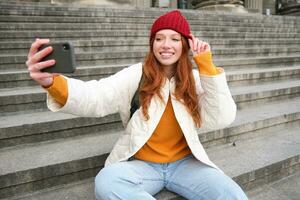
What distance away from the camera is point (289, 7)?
45.5ft

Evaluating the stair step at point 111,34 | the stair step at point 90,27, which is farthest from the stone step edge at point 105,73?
the stair step at point 90,27

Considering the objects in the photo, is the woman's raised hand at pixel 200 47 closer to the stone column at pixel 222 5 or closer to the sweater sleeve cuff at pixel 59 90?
the sweater sleeve cuff at pixel 59 90

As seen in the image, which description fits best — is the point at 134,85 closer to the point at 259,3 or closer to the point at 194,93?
the point at 194,93

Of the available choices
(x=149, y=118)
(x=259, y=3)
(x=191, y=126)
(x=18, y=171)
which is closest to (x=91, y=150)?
(x=18, y=171)

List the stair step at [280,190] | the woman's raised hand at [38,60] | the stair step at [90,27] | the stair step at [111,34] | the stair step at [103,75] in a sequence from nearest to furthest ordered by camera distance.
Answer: the woman's raised hand at [38,60] → the stair step at [280,190] → the stair step at [103,75] → the stair step at [111,34] → the stair step at [90,27]

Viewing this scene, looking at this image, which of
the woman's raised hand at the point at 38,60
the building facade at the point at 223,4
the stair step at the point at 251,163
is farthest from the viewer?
the building facade at the point at 223,4

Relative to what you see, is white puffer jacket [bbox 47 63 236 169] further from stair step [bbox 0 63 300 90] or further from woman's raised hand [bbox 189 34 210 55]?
stair step [bbox 0 63 300 90]

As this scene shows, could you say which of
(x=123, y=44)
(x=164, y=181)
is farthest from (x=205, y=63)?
(x=123, y=44)

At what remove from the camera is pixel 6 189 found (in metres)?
1.92

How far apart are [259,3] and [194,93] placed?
1430 centimetres

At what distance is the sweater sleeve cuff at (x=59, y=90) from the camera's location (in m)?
1.42

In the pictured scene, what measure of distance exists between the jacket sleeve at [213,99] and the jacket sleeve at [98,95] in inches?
16.2

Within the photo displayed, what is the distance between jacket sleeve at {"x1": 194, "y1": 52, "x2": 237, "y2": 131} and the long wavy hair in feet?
0.17

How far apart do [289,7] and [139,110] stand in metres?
14.5
